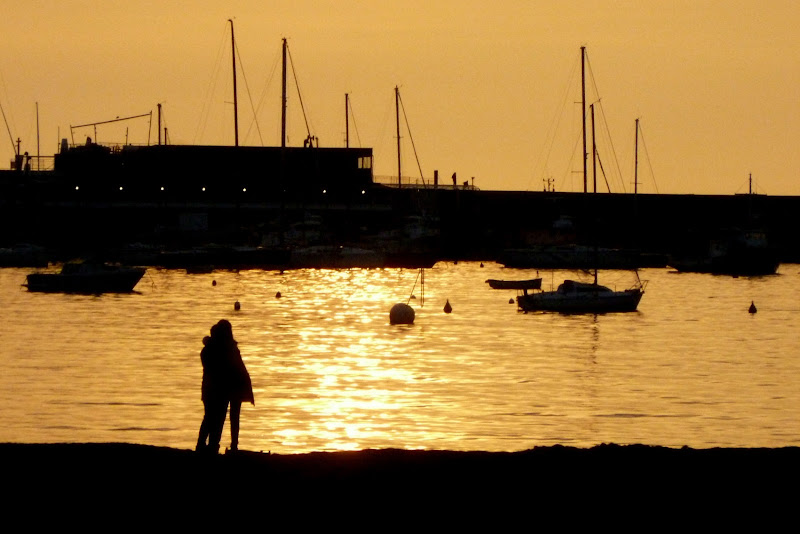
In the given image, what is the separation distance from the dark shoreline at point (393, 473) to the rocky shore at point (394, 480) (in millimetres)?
13

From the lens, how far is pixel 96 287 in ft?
255

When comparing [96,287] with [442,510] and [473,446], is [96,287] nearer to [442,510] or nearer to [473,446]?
[473,446]

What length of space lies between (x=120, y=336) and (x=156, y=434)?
28235 millimetres

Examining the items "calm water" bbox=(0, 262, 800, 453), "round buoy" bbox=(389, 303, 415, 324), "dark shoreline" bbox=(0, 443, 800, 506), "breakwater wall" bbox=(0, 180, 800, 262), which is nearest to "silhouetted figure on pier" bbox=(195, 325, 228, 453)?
"dark shoreline" bbox=(0, 443, 800, 506)

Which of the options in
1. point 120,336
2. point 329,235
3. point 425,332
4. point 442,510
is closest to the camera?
point 442,510

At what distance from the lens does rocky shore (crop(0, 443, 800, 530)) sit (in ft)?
54.7

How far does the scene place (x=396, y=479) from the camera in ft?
58.2

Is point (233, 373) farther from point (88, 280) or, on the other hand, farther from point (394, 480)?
point (88, 280)

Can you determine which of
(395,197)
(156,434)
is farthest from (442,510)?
(395,197)

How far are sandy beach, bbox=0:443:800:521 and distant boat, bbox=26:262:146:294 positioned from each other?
58.7 m

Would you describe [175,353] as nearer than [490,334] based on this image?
Yes

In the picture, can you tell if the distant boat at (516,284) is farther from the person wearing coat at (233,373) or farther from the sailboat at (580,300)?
the person wearing coat at (233,373)

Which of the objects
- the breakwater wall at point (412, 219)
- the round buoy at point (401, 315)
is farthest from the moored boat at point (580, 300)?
the breakwater wall at point (412, 219)

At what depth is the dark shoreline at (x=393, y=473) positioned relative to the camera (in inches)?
672
